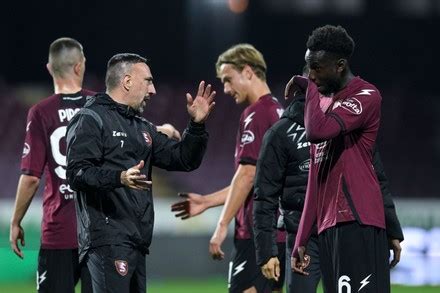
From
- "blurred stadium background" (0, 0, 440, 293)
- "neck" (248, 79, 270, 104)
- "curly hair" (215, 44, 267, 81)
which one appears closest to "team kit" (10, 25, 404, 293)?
"neck" (248, 79, 270, 104)

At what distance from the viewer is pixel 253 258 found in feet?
25.8

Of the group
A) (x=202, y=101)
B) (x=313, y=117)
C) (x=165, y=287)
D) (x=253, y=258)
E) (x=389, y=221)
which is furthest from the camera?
(x=165, y=287)

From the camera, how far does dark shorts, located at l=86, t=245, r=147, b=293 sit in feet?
19.7

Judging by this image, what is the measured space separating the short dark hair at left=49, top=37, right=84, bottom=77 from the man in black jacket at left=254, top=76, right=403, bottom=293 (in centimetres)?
171

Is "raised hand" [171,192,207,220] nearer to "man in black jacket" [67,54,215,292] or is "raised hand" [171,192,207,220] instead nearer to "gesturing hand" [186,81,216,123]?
"man in black jacket" [67,54,215,292]

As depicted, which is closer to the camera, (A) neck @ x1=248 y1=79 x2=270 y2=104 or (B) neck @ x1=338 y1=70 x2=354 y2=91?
(B) neck @ x1=338 y1=70 x2=354 y2=91

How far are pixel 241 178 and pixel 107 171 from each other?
2044mm

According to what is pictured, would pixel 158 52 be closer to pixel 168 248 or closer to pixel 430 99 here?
pixel 430 99

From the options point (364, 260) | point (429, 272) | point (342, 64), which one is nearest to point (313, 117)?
point (342, 64)

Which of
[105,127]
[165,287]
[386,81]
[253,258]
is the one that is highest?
[386,81]

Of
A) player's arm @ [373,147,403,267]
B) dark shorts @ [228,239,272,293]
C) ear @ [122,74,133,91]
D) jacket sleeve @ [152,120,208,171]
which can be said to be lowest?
dark shorts @ [228,239,272,293]

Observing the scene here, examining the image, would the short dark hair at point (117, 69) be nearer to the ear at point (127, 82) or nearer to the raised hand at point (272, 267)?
the ear at point (127, 82)

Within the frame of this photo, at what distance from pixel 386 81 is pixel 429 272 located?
29.4 feet

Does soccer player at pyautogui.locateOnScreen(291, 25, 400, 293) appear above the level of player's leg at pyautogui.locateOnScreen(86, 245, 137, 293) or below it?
above
